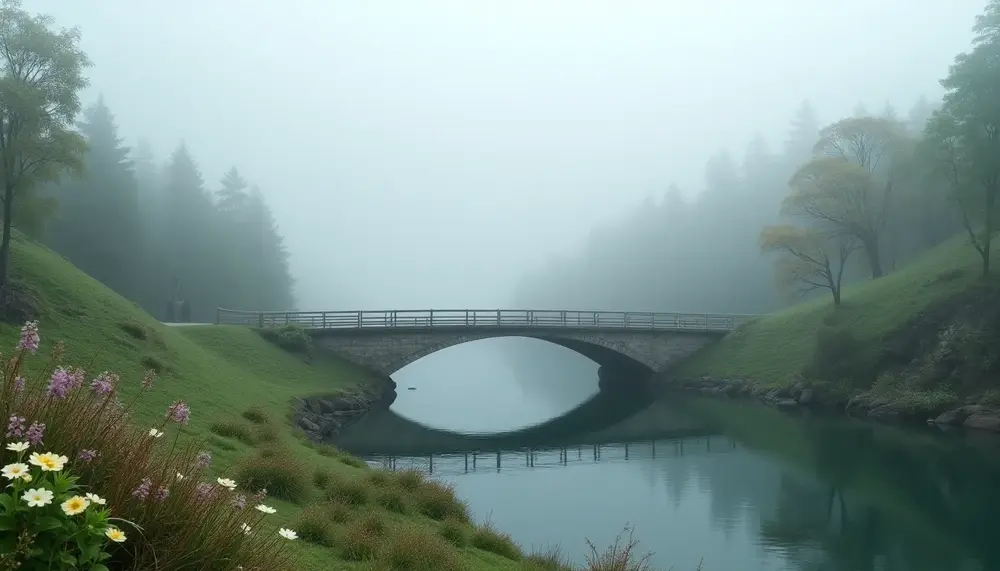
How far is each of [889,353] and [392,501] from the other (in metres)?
36.6

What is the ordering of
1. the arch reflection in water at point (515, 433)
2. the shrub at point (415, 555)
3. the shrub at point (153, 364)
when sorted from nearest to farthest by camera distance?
the shrub at point (415, 555) < the shrub at point (153, 364) < the arch reflection in water at point (515, 433)

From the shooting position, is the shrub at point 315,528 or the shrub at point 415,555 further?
the shrub at point 315,528

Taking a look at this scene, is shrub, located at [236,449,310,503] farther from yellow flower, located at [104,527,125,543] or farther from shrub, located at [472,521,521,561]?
yellow flower, located at [104,527,125,543]

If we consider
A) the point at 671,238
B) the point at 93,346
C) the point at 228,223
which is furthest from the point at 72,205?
the point at 671,238

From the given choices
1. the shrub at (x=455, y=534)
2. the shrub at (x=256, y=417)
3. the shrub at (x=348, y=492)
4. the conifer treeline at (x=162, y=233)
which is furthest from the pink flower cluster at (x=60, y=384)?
the conifer treeline at (x=162, y=233)

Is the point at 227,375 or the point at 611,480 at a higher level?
the point at 227,375

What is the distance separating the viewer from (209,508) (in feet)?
17.3

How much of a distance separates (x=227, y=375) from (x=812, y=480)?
24.8m

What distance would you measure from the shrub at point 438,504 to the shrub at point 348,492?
1.26m

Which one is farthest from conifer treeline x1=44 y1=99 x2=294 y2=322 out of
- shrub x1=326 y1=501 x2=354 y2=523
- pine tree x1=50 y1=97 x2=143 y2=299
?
shrub x1=326 y1=501 x2=354 y2=523

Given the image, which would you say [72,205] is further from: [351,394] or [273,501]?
[273,501]

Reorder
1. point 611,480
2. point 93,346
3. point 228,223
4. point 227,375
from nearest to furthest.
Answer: point 93,346 → point 611,480 → point 227,375 → point 228,223

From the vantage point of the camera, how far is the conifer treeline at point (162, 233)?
5756 centimetres

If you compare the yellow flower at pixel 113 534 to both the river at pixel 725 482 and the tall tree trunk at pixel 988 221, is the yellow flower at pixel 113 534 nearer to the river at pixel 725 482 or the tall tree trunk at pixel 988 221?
the river at pixel 725 482
